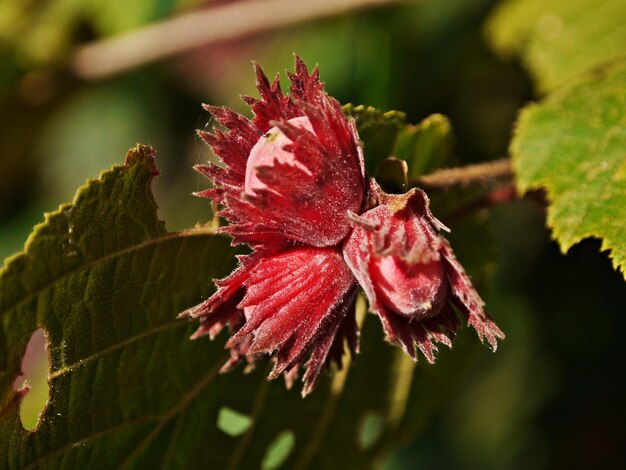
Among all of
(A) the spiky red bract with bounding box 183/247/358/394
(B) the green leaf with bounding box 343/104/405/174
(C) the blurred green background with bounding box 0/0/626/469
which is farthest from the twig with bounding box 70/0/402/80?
(A) the spiky red bract with bounding box 183/247/358/394

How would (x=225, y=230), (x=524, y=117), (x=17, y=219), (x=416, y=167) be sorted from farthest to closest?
(x=17, y=219) → (x=524, y=117) → (x=416, y=167) → (x=225, y=230)

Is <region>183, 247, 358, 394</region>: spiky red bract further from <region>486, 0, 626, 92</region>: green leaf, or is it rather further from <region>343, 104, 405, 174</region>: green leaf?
<region>486, 0, 626, 92</region>: green leaf

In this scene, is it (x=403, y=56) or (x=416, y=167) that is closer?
(x=416, y=167)

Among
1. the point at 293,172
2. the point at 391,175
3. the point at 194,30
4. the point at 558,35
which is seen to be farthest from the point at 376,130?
the point at 194,30

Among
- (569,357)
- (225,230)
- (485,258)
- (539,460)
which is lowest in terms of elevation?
(539,460)

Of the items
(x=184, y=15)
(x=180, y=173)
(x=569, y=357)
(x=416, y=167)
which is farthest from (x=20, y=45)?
(x=569, y=357)

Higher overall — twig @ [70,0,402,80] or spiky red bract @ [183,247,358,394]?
twig @ [70,0,402,80]

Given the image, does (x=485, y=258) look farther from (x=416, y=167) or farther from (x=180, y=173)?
(x=180, y=173)
